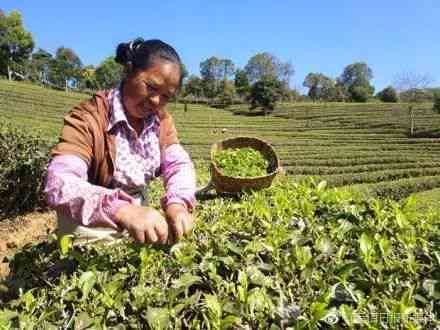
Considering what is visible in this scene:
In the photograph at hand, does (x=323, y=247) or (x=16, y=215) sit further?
(x=16, y=215)

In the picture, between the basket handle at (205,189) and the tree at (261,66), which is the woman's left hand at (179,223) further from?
the tree at (261,66)

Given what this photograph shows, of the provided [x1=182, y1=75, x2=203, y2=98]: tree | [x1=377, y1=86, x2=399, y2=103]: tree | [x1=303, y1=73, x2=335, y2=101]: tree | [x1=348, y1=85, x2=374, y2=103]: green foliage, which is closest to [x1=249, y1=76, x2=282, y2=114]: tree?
[x1=348, y1=85, x2=374, y2=103]: green foliage

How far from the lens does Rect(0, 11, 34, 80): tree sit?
63.1 meters

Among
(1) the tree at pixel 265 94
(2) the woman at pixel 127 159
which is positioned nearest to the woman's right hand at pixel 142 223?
(2) the woman at pixel 127 159

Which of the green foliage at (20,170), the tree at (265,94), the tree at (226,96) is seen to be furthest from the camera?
the tree at (226,96)

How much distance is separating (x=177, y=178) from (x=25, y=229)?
4.89 m

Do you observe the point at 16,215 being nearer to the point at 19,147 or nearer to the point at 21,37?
the point at 19,147

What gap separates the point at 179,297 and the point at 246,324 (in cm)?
25

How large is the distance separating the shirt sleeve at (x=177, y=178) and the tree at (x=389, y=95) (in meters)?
66.5

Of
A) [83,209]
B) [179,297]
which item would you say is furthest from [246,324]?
[83,209]

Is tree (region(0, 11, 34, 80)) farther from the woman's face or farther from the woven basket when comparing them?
the woman's face

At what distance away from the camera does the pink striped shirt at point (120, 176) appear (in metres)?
1.41

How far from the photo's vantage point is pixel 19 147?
20.9ft

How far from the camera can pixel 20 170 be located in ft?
20.5
